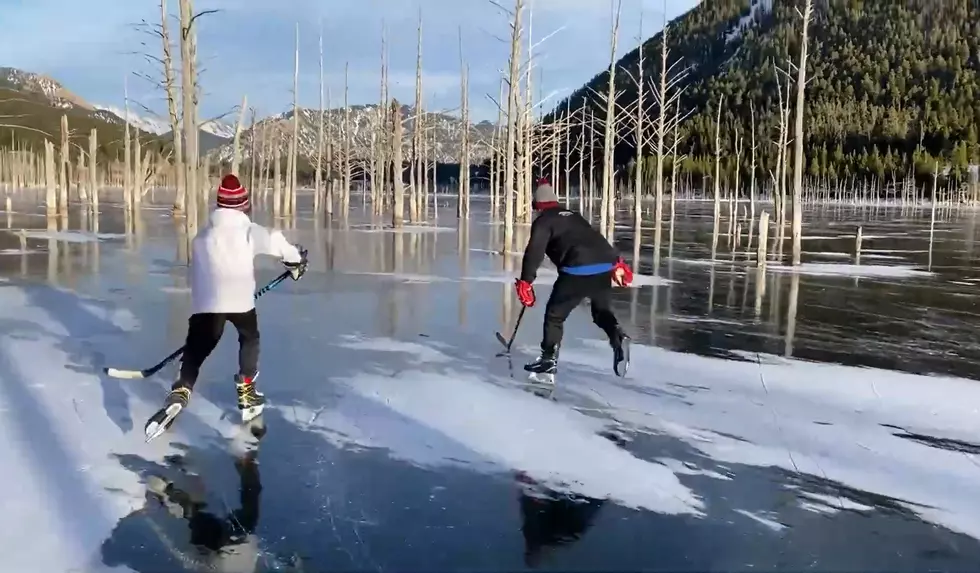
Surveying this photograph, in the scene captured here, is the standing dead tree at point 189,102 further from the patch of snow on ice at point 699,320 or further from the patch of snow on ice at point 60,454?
the patch of snow on ice at point 699,320

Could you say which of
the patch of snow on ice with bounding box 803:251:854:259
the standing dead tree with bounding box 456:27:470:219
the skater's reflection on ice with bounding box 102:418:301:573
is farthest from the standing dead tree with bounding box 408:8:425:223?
the skater's reflection on ice with bounding box 102:418:301:573

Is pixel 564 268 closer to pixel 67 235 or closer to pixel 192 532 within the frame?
pixel 192 532

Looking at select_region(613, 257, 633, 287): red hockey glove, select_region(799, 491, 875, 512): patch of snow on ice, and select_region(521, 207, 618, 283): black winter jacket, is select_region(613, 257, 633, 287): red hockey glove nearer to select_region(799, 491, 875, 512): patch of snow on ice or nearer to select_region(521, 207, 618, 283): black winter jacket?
select_region(521, 207, 618, 283): black winter jacket

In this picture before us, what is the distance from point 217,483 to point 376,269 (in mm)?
12783

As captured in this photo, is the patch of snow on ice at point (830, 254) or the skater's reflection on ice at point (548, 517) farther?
the patch of snow on ice at point (830, 254)

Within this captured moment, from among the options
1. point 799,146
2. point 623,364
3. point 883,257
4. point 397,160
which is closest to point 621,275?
point 623,364

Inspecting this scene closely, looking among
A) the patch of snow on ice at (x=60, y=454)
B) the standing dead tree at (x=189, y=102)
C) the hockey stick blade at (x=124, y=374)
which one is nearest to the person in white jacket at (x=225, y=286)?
the patch of snow on ice at (x=60, y=454)

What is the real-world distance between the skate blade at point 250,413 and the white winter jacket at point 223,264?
0.72 meters

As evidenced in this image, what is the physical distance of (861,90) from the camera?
→ 148000 mm

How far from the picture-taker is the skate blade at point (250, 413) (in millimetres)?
6266

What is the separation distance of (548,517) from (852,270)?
673 inches

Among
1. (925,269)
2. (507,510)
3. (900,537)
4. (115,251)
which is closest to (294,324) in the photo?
(507,510)

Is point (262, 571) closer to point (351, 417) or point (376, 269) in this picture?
point (351, 417)

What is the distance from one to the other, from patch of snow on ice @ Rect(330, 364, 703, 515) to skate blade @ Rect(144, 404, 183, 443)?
1492mm
